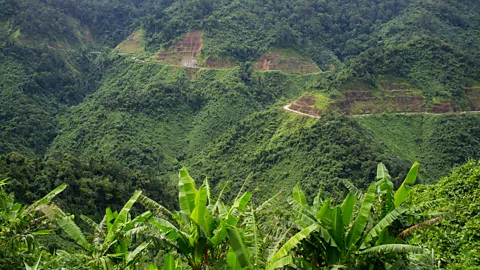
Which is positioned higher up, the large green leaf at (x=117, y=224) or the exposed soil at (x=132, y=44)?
the large green leaf at (x=117, y=224)

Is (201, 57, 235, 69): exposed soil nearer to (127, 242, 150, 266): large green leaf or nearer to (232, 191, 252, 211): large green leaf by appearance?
A: (127, 242, 150, 266): large green leaf

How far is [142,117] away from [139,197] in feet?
136

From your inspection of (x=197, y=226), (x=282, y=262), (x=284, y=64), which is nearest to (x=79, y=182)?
(x=197, y=226)

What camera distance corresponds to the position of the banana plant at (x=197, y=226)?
9.05 meters

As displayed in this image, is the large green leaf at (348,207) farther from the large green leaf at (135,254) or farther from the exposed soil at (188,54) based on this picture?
the exposed soil at (188,54)

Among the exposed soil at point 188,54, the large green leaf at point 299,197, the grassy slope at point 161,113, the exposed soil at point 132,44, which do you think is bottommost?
the grassy slope at point 161,113

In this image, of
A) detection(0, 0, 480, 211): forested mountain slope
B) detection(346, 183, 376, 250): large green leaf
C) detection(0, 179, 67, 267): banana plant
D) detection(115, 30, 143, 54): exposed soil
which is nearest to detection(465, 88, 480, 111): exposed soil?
detection(0, 0, 480, 211): forested mountain slope

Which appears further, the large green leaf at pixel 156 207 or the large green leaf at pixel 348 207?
the large green leaf at pixel 156 207

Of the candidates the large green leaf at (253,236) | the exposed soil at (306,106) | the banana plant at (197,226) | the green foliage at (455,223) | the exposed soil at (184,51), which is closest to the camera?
the large green leaf at (253,236)

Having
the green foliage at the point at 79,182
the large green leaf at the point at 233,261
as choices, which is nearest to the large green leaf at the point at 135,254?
the large green leaf at the point at 233,261

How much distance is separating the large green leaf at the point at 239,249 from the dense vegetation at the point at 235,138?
3 centimetres

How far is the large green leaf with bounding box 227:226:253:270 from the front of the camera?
841 cm

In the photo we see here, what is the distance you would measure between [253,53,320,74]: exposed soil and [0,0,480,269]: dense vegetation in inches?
24.5

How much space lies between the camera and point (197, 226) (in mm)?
9055
